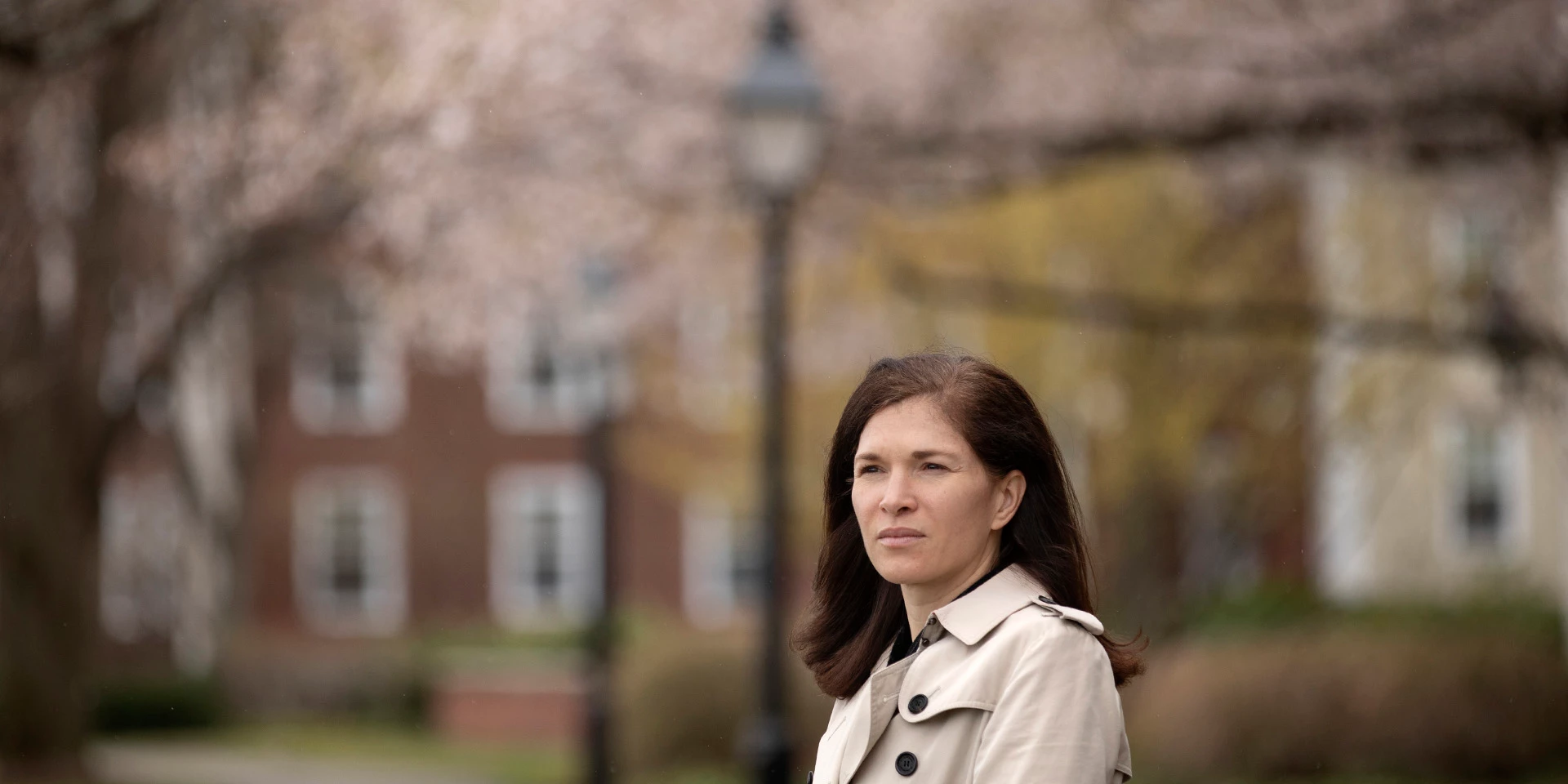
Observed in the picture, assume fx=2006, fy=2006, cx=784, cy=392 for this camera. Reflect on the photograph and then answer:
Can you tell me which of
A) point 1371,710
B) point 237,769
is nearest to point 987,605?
point 1371,710

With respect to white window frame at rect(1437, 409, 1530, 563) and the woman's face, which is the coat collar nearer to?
the woman's face

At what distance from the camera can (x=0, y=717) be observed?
16.8m

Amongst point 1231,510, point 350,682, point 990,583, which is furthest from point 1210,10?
point 350,682

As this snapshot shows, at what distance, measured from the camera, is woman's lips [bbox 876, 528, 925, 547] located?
2783 millimetres

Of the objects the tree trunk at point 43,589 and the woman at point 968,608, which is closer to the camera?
the woman at point 968,608

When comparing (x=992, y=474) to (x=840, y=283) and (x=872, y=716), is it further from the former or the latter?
(x=840, y=283)

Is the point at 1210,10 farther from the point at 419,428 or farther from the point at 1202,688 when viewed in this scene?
the point at 419,428

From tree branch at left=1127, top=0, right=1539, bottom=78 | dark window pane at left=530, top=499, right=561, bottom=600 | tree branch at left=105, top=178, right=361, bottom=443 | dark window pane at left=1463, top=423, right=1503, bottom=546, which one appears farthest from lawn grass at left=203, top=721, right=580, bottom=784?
dark window pane at left=1463, top=423, right=1503, bottom=546

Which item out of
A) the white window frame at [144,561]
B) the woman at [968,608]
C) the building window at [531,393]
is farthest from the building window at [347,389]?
the woman at [968,608]

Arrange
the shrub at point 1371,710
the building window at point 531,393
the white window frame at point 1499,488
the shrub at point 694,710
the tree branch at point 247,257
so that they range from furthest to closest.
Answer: the building window at point 531,393 < the white window frame at point 1499,488 < the shrub at point 694,710 < the tree branch at point 247,257 < the shrub at point 1371,710

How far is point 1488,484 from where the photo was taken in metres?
29.1

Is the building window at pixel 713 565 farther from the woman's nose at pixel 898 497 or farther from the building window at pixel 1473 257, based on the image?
the woman's nose at pixel 898 497

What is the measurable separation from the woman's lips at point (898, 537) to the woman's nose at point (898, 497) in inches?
A: 1.1

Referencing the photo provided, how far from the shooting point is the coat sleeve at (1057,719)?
8.23 ft
